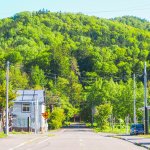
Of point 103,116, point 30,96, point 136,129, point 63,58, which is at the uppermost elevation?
point 63,58

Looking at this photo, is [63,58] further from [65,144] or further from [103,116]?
[65,144]

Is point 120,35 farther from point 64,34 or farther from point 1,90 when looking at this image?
point 1,90

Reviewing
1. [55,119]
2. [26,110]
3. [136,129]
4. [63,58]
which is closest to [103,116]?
[26,110]

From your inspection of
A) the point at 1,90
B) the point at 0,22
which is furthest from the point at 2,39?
the point at 1,90

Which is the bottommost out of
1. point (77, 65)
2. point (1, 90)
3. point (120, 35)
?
point (1, 90)

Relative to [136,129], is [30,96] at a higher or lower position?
higher

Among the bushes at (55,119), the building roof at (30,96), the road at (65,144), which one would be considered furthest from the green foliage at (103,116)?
the road at (65,144)

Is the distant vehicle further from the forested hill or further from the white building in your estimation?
the forested hill

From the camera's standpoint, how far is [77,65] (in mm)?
169625

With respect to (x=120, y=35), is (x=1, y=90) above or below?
below

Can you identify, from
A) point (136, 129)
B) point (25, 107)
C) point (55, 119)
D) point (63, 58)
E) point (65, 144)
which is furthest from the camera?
point (63, 58)

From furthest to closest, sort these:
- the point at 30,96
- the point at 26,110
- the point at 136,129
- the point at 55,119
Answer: the point at 55,119, the point at 30,96, the point at 26,110, the point at 136,129

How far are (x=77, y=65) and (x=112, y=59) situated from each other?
44.6ft

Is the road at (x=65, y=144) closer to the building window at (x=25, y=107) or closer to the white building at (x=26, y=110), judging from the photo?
the white building at (x=26, y=110)
